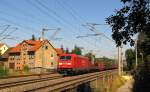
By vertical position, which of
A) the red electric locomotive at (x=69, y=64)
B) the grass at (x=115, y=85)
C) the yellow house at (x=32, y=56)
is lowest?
the grass at (x=115, y=85)

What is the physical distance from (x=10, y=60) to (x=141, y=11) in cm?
10424

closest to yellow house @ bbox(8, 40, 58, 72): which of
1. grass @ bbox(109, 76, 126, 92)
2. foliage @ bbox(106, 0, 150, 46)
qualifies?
grass @ bbox(109, 76, 126, 92)

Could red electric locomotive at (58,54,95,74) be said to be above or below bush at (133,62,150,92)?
above

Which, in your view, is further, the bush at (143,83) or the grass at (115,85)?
the bush at (143,83)

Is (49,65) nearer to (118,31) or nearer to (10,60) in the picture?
(10,60)

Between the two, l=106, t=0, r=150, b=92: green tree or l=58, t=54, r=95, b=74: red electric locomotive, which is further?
l=58, t=54, r=95, b=74: red electric locomotive

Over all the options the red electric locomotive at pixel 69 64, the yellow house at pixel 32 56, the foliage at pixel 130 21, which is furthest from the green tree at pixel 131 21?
the yellow house at pixel 32 56

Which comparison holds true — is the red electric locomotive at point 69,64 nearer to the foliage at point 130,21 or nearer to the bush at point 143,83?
the bush at point 143,83

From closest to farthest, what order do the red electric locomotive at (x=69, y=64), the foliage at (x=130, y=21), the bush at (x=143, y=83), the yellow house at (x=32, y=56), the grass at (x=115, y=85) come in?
the foliage at (x=130, y=21) < the grass at (x=115, y=85) < the bush at (x=143, y=83) < the red electric locomotive at (x=69, y=64) < the yellow house at (x=32, y=56)

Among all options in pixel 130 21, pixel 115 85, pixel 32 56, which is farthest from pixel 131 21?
pixel 32 56

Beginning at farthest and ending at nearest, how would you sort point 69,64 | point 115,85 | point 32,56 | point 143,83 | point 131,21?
point 32,56
point 69,64
point 143,83
point 115,85
point 131,21

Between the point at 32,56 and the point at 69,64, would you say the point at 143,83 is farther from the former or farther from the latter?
the point at 32,56

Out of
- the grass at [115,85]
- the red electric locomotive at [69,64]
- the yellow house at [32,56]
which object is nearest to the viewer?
the grass at [115,85]

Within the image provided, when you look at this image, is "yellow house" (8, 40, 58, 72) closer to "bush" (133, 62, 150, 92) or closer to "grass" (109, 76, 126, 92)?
"bush" (133, 62, 150, 92)
